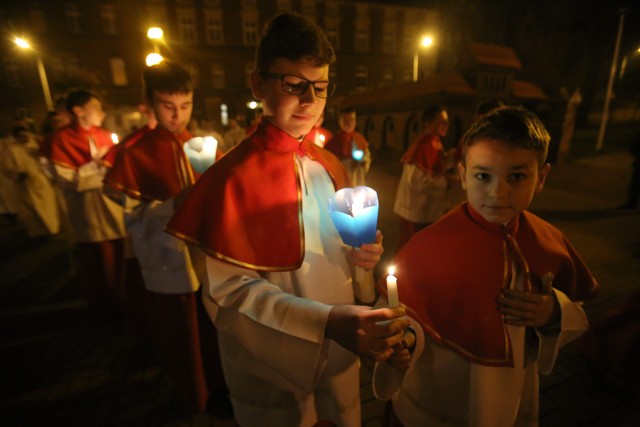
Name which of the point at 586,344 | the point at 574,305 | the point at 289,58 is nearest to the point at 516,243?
the point at 574,305

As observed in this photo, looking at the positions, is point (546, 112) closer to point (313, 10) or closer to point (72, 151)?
point (72, 151)

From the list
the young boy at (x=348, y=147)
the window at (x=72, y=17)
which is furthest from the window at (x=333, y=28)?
the young boy at (x=348, y=147)

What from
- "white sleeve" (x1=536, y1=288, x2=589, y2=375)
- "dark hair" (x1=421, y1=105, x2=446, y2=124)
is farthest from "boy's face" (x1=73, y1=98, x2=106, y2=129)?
"white sleeve" (x1=536, y1=288, x2=589, y2=375)

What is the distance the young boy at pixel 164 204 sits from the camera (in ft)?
7.82

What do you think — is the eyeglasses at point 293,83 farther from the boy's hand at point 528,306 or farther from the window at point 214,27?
the window at point 214,27

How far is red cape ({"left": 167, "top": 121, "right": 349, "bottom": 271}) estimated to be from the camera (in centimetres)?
129

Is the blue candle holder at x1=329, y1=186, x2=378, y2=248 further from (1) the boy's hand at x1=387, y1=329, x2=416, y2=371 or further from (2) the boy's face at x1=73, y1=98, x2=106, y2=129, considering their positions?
(2) the boy's face at x1=73, y1=98, x2=106, y2=129

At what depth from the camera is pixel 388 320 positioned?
101 cm

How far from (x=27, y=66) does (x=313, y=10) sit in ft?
85.5

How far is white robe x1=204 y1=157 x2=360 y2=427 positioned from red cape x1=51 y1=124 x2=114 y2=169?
3583 millimetres

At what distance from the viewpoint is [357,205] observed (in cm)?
119

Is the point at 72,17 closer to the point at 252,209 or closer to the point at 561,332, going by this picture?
the point at 252,209

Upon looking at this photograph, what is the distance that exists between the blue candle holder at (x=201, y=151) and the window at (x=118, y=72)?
3427cm

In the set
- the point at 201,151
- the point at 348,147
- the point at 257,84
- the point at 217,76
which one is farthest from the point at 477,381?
the point at 217,76
